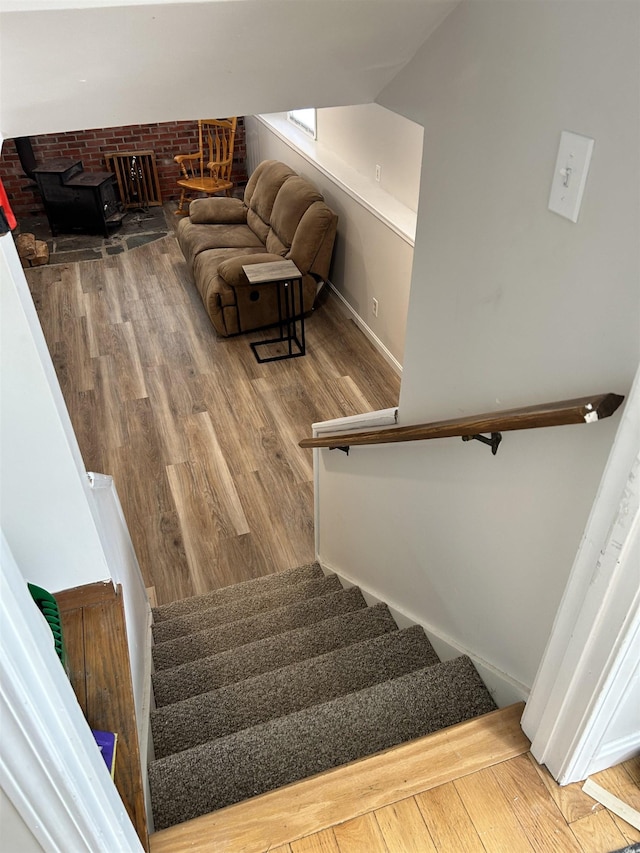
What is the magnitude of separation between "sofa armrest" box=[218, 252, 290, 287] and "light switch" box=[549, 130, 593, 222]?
12.3 feet

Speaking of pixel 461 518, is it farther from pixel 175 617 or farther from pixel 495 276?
pixel 175 617

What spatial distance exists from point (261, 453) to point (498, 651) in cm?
248

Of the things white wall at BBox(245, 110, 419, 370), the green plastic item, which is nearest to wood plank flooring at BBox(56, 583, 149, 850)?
the green plastic item

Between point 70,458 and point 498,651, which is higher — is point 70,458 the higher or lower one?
the higher one

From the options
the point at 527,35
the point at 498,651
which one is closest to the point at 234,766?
the point at 498,651

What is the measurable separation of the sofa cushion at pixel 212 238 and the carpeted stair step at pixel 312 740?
429 centimetres

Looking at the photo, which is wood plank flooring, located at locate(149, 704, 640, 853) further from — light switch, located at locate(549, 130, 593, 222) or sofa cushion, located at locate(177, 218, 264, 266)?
sofa cushion, located at locate(177, 218, 264, 266)

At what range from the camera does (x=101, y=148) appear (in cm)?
711

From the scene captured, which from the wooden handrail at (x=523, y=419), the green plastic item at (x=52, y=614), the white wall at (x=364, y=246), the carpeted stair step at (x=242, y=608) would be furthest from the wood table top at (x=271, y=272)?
the green plastic item at (x=52, y=614)

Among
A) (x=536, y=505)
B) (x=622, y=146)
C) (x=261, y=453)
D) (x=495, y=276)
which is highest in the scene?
(x=622, y=146)

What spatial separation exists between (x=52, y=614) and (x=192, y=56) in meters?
1.39

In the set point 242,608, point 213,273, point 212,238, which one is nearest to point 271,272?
point 213,273

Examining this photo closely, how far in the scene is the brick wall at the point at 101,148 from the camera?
271 inches

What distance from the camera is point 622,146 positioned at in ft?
3.28
